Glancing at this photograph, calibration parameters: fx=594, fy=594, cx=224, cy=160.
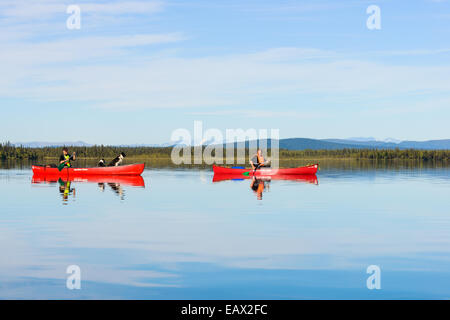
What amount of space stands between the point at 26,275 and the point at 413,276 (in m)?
7.55

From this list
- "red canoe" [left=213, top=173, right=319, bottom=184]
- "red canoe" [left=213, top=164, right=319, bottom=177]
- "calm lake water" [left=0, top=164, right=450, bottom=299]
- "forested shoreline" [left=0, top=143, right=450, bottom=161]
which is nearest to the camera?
"calm lake water" [left=0, top=164, right=450, bottom=299]

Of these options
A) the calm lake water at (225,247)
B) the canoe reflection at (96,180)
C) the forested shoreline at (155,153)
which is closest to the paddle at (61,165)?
the canoe reflection at (96,180)

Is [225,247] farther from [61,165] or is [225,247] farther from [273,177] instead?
[273,177]

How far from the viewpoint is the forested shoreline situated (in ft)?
374

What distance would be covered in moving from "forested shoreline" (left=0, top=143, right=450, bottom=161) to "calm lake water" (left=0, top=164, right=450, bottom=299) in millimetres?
90538

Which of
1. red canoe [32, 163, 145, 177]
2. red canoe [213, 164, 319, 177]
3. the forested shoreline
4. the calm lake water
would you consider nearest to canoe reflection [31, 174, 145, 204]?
red canoe [32, 163, 145, 177]

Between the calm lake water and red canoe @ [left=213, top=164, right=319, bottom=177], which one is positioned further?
red canoe @ [left=213, top=164, right=319, bottom=177]

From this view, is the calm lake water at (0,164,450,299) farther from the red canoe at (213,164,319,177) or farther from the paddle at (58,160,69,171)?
the red canoe at (213,164,319,177)

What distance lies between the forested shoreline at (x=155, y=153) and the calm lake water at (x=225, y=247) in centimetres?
9054

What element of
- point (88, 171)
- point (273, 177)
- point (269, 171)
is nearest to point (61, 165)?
point (88, 171)

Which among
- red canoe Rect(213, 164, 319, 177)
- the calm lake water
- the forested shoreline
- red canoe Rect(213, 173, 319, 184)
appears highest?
the forested shoreline

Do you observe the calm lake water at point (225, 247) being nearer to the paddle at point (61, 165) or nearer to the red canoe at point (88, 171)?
the paddle at point (61, 165)
